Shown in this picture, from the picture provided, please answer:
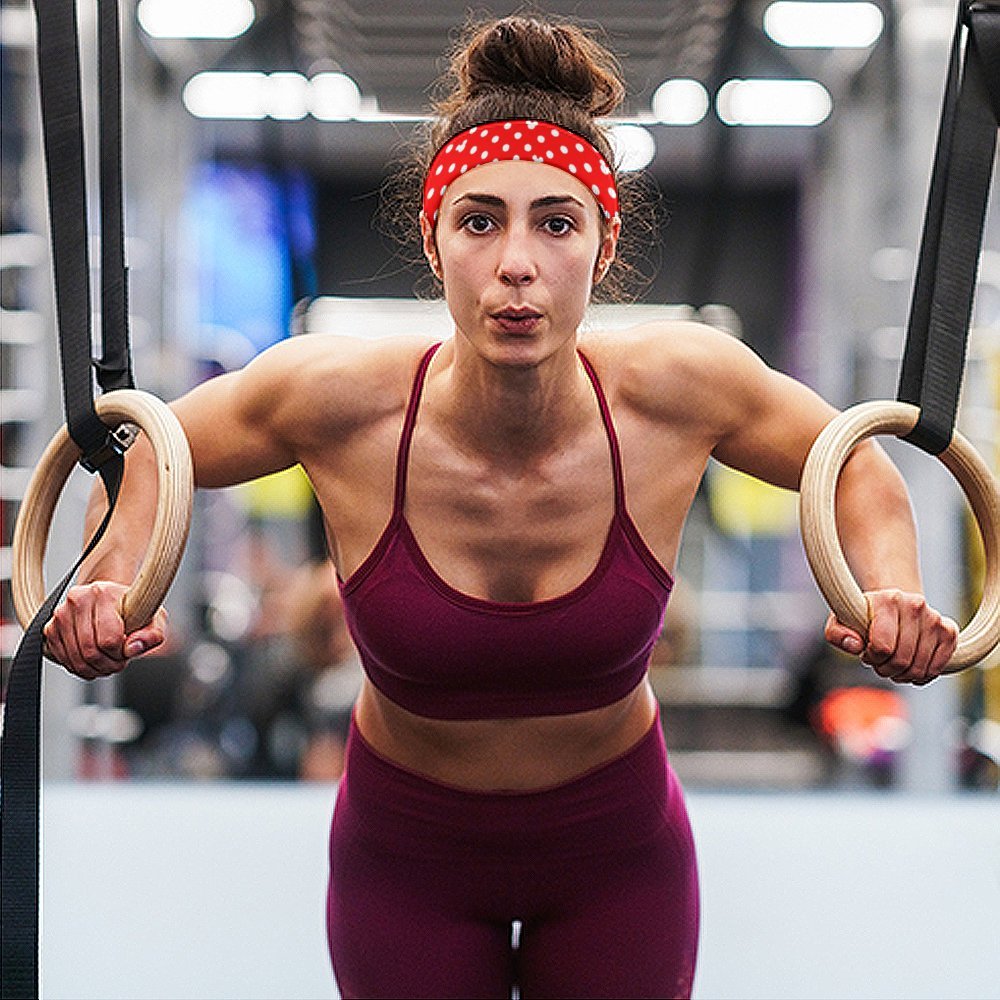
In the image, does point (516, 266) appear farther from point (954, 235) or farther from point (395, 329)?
point (395, 329)

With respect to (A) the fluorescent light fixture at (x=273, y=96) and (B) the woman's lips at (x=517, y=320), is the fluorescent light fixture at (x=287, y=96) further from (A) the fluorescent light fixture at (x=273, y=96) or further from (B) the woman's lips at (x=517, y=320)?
A: (B) the woman's lips at (x=517, y=320)

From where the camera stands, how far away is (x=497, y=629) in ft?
5.08

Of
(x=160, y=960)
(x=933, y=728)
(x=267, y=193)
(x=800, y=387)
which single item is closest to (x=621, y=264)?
(x=800, y=387)

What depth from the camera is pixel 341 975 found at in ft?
5.69

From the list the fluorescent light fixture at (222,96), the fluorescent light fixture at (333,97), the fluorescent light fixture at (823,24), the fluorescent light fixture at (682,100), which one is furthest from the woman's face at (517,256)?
the fluorescent light fixture at (222,96)

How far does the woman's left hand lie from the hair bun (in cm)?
60

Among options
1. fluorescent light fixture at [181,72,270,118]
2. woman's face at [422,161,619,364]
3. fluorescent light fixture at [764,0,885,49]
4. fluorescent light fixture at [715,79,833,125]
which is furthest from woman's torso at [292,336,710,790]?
fluorescent light fixture at [715,79,833,125]

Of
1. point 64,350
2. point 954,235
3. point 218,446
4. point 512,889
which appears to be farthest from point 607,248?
point 512,889

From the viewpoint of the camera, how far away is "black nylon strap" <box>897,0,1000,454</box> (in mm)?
1488

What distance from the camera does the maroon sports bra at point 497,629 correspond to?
5.08 feet

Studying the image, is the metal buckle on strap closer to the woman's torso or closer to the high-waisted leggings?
the woman's torso

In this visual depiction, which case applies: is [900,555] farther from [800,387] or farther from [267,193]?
[267,193]

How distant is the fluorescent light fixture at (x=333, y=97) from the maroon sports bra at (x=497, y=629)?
302cm

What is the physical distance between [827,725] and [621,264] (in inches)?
211
